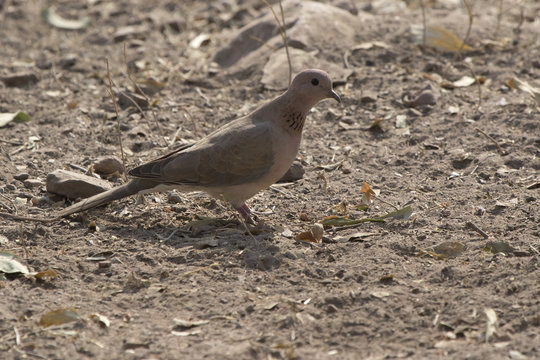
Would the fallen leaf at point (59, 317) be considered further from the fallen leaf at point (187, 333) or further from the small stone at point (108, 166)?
the small stone at point (108, 166)

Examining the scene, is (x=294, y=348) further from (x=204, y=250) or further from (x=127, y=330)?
(x=204, y=250)

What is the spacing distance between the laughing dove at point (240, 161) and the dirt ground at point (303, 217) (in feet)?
0.69

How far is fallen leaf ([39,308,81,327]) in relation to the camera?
3.75 meters

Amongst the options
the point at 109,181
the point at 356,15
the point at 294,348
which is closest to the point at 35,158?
the point at 109,181

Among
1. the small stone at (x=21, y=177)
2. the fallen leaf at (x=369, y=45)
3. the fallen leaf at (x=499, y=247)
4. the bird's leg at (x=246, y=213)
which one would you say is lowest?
the small stone at (x=21, y=177)

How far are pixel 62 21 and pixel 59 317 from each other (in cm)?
630

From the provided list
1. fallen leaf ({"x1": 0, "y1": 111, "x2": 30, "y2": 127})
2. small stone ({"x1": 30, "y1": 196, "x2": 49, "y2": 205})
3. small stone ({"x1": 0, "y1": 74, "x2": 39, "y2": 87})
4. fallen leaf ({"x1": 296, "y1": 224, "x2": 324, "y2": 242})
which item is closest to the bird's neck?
fallen leaf ({"x1": 296, "y1": 224, "x2": 324, "y2": 242})

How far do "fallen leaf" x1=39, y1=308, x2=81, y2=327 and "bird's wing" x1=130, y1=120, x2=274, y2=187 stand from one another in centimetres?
142

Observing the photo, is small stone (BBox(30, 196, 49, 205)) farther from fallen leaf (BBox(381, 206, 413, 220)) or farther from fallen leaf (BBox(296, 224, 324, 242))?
fallen leaf (BBox(381, 206, 413, 220))

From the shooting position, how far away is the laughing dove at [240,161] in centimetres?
498

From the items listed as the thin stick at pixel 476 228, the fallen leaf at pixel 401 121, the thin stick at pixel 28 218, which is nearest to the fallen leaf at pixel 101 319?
the thin stick at pixel 28 218

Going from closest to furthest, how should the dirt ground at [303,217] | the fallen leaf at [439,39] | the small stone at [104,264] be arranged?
the dirt ground at [303,217] → the small stone at [104,264] → the fallen leaf at [439,39]

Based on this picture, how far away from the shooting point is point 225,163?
5.02 m

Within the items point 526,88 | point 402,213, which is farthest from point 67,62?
point 526,88
